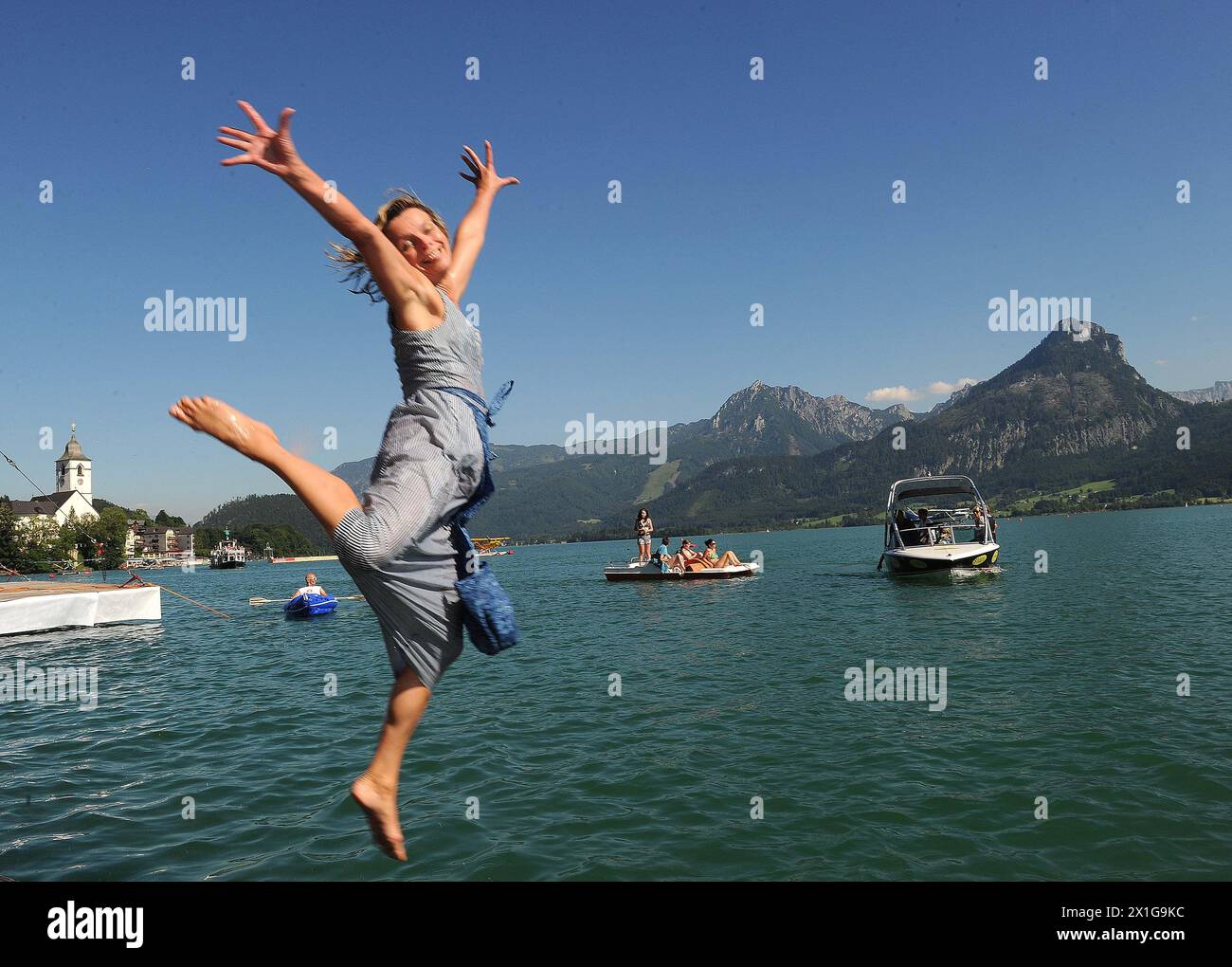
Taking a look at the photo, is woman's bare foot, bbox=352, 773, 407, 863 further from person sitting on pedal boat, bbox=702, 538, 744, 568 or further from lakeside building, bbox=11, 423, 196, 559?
lakeside building, bbox=11, 423, 196, 559

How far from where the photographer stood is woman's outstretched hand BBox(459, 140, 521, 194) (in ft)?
8.21

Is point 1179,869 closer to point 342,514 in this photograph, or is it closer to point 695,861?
point 695,861

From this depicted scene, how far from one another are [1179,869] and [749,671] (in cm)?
1189

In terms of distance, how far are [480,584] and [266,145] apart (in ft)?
3.73

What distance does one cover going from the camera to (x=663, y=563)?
150 ft

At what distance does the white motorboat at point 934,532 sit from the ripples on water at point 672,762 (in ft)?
40.2

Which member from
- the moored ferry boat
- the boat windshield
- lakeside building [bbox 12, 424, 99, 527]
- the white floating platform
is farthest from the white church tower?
the boat windshield

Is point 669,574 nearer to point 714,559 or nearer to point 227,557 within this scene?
point 714,559

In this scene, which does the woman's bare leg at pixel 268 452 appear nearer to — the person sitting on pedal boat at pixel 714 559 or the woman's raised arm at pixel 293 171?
the woman's raised arm at pixel 293 171

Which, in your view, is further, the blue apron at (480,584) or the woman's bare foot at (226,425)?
the blue apron at (480,584)

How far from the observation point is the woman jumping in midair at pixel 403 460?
1.74 meters

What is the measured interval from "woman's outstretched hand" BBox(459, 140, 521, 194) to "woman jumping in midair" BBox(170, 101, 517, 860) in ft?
→ 1.28

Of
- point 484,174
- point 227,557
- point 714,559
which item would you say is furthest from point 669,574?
point 227,557

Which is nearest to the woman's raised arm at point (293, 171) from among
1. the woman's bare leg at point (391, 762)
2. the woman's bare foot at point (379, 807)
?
the woman's bare leg at point (391, 762)
